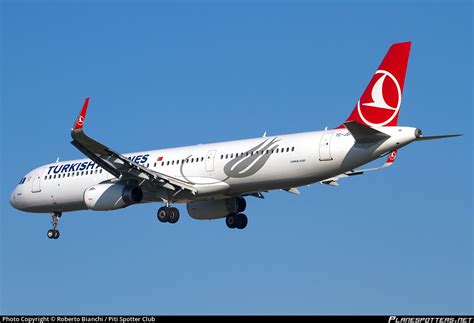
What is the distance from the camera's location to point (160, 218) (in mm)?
61000

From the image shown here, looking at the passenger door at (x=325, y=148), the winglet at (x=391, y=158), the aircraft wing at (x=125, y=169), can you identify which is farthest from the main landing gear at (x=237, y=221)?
the passenger door at (x=325, y=148)

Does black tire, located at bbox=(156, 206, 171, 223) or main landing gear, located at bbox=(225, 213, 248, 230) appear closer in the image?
black tire, located at bbox=(156, 206, 171, 223)

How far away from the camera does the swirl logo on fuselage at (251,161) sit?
192ft

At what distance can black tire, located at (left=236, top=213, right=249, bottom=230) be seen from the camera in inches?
2545

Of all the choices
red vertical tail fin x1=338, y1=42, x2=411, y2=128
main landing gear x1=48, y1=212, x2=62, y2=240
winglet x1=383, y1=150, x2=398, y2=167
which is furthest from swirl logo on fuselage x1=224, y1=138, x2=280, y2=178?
main landing gear x1=48, y1=212, x2=62, y2=240

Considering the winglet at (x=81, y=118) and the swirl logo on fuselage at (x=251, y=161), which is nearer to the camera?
the winglet at (x=81, y=118)

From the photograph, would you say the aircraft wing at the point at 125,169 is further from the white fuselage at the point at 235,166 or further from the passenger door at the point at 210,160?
the passenger door at the point at 210,160

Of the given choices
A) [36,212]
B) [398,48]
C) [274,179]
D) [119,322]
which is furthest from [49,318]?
[36,212]

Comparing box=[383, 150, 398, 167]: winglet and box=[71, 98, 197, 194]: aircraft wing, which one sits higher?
box=[71, 98, 197, 194]: aircraft wing

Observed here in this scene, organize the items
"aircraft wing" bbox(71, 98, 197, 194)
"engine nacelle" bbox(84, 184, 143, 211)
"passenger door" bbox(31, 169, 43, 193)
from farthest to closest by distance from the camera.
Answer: "passenger door" bbox(31, 169, 43, 193)
"engine nacelle" bbox(84, 184, 143, 211)
"aircraft wing" bbox(71, 98, 197, 194)

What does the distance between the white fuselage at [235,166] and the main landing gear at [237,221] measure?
352cm

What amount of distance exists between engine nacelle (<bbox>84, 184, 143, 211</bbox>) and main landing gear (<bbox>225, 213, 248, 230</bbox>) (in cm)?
580

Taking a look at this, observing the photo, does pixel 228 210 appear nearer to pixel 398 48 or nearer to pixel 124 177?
pixel 124 177

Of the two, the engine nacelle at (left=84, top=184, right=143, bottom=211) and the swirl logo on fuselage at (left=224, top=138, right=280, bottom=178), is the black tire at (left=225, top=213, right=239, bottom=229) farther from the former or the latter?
the engine nacelle at (left=84, top=184, right=143, bottom=211)
